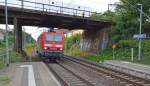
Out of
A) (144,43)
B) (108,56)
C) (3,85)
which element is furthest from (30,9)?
(3,85)

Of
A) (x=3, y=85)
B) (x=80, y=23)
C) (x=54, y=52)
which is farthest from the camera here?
(x=80, y=23)

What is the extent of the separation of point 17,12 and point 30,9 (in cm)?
167

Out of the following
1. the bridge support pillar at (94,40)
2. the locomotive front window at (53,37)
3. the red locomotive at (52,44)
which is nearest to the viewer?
the red locomotive at (52,44)

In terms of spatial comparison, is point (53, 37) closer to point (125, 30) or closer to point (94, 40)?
point (125, 30)

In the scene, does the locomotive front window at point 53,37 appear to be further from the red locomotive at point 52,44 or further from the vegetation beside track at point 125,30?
the vegetation beside track at point 125,30

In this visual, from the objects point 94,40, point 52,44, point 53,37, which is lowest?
point 52,44

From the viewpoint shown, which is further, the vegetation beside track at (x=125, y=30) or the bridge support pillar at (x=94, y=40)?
the bridge support pillar at (x=94, y=40)

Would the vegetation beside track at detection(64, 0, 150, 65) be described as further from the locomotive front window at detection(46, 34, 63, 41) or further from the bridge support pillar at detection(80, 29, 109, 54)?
the locomotive front window at detection(46, 34, 63, 41)

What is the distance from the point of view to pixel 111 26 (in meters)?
46.3

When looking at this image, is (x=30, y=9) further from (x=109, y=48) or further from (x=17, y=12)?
(x=109, y=48)

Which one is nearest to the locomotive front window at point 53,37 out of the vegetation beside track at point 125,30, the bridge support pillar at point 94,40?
the vegetation beside track at point 125,30

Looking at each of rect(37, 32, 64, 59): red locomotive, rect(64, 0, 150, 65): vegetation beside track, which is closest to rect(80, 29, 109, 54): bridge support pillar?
rect(64, 0, 150, 65): vegetation beside track

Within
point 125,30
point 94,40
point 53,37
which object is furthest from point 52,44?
point 94,40

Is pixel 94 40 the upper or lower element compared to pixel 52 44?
upper
